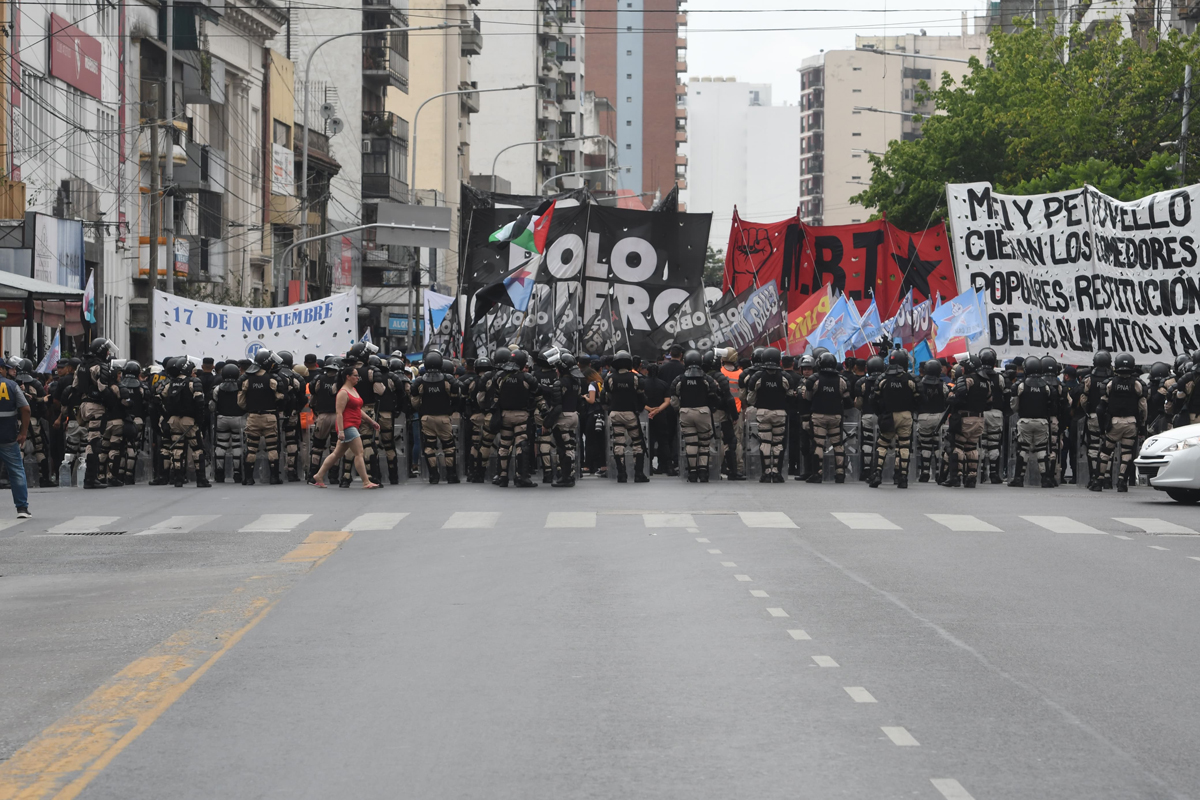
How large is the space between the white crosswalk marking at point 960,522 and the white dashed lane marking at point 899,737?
365 inches

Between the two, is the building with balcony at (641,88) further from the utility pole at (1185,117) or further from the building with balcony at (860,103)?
the utility pole at (1185,117)

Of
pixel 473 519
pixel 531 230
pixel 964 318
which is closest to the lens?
pixel 473 519

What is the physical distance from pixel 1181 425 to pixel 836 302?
22.8ft

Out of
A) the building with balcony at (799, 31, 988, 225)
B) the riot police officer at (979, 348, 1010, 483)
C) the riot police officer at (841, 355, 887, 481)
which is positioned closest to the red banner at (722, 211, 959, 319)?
the riot police officer at (979, 348, 1010, 483)

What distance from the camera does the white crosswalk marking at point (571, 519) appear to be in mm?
16406

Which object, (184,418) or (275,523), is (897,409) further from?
(184,418)

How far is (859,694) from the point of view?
25.4 feet

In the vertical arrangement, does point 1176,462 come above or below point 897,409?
below

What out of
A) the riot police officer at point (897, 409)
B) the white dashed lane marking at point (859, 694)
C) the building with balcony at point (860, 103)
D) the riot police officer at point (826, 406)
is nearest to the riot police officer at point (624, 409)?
the riot police officer at point (826, 406)

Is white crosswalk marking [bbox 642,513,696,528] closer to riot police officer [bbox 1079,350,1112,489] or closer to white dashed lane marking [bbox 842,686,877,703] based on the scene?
riot police officer [bbox 1079,350,1112,489]

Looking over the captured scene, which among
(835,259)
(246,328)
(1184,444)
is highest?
(835,259)

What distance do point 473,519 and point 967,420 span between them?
7702mm

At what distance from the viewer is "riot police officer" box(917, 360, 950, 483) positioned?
71.6 feet

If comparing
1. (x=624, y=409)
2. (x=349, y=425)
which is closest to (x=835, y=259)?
(x=624, y=409)
